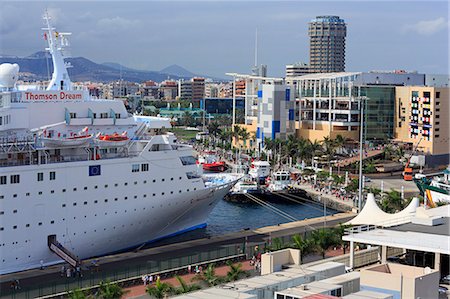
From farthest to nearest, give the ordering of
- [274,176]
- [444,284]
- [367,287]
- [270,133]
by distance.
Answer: [270,133]
[274,176]
[444,284]
[367,287]

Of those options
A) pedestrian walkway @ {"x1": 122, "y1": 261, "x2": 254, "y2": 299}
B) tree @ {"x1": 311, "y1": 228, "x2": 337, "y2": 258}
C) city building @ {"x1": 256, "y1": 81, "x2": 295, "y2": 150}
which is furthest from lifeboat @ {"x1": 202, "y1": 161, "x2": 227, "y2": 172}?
tree @ {"x1": 311, "y1": 228, "x2": 337, "y2": 258}

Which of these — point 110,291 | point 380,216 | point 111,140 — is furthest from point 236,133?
point 110,291

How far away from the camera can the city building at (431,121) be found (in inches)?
2221

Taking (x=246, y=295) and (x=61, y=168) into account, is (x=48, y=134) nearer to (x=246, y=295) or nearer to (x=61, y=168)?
(x=61, y=168)

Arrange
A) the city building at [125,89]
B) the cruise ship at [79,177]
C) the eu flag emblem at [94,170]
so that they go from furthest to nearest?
the city building at [125,89] → the eu flag emblem at [94,170] → the cruise ship at [79,177]

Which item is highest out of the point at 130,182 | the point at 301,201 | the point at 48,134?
the point at 48,134

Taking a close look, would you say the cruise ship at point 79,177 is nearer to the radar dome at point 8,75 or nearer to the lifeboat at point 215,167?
the radar dome at point 8,75

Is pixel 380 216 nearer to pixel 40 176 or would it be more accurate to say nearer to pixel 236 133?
pixel 40 176

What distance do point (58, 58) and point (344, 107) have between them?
1376 inches

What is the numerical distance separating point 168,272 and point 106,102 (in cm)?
746

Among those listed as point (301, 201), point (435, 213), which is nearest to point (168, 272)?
point (435, 213)

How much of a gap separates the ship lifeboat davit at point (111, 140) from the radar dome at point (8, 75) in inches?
139

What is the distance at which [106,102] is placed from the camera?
27516 mm

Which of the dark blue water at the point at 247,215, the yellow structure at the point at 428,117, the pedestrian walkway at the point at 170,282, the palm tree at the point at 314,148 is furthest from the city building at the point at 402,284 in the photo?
the yellow structure at the point at 428,117
